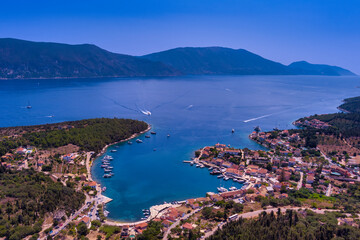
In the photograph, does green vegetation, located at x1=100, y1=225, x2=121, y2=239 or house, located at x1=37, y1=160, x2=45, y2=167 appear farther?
house, located at x1=37, y1=160, x2=45, y2=167

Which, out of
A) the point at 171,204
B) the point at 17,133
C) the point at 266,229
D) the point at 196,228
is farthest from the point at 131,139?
the point at 266,229

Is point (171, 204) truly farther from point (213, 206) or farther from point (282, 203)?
point (282, 203)

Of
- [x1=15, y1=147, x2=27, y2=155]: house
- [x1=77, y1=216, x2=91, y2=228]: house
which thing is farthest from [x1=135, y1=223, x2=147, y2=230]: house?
[x1=15, y1=147, x2=27, y2=155]: house

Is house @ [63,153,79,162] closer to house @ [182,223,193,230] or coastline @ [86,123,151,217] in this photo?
coastline @ [86,123,151,217]

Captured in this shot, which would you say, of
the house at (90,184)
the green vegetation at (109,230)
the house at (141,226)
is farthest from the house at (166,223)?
the house at (90,184)

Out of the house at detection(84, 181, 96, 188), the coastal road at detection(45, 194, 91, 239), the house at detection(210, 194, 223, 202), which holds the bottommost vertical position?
the coastal road at detection(45, 194, 91, 239)

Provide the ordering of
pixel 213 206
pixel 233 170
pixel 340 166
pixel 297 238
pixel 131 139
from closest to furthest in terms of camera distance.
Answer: pixel 297 238 → pixel 213 206 → pixel 233 170 → pixel 340 166 → pixel 131 139
